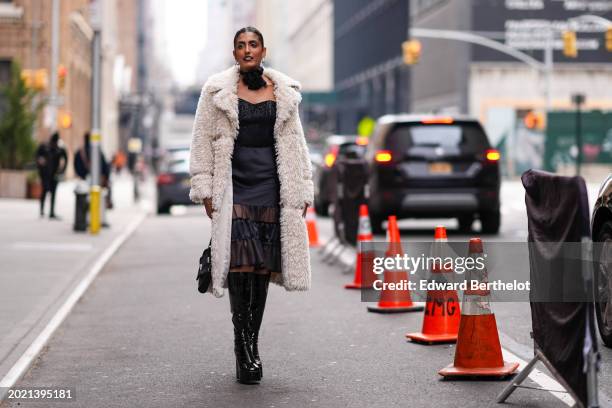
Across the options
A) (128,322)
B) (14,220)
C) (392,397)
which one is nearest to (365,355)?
(392,397)

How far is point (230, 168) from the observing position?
7.55 metres

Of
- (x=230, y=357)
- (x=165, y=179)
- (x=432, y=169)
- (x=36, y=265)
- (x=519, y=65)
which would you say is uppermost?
A: (x=519, y=65)

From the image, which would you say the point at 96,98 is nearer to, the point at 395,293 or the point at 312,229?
the point at 312,229

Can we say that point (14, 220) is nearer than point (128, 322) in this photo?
No

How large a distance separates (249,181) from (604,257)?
7.72ft

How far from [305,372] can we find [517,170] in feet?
164

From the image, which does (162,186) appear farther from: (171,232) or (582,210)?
(582,210)

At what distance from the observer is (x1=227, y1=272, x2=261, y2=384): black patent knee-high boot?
25.0 ft

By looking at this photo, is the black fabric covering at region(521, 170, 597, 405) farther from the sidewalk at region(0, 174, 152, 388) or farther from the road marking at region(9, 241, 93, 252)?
the road marking at region(9, 241, 93, 252)

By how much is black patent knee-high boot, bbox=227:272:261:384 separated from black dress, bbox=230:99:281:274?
0.09 meters

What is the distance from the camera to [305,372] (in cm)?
807

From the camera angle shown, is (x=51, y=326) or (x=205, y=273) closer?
(x=205, y=273)

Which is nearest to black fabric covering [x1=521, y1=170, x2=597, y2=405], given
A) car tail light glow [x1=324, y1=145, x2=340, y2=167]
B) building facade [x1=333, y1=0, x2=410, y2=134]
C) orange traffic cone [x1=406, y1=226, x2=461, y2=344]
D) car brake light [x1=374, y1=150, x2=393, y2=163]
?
orange traffic cone [x1=406, y1=226, x2=461, y2=344]


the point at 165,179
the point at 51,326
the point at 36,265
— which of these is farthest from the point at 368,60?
the point at 51,326
